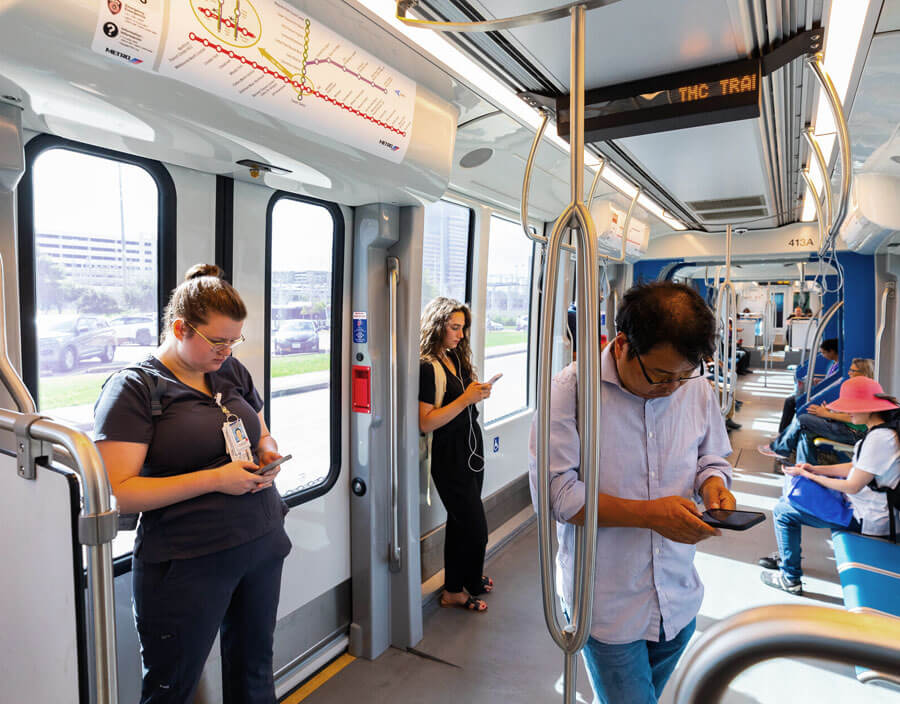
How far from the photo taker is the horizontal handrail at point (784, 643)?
482mm

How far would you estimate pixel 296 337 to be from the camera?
256 cm

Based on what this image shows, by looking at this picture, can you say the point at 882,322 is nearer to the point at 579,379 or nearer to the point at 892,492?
the point at 892,492

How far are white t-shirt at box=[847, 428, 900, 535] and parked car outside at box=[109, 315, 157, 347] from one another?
3.42m

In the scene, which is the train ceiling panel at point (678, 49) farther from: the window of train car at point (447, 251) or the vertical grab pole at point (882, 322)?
the vertical grab pole at point (882, 322)

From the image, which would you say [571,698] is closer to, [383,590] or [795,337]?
[383,590]

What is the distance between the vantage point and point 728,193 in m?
4.20

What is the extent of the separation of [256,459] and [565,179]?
2.97 m

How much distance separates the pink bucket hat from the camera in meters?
3.03

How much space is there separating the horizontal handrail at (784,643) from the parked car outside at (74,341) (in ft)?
6.12

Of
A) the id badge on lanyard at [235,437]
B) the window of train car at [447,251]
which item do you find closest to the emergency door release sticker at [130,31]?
the id badge on lanyard at [235,437]

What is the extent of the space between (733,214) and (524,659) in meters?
4.20

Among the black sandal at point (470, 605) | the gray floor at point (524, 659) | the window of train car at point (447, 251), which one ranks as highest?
the window of train car at point (447, 251)

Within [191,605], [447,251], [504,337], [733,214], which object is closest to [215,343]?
[191,605]

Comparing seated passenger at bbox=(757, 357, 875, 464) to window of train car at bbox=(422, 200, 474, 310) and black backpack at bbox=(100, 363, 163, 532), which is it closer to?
window of train car at bbox=(422, 200, 474, 310)
